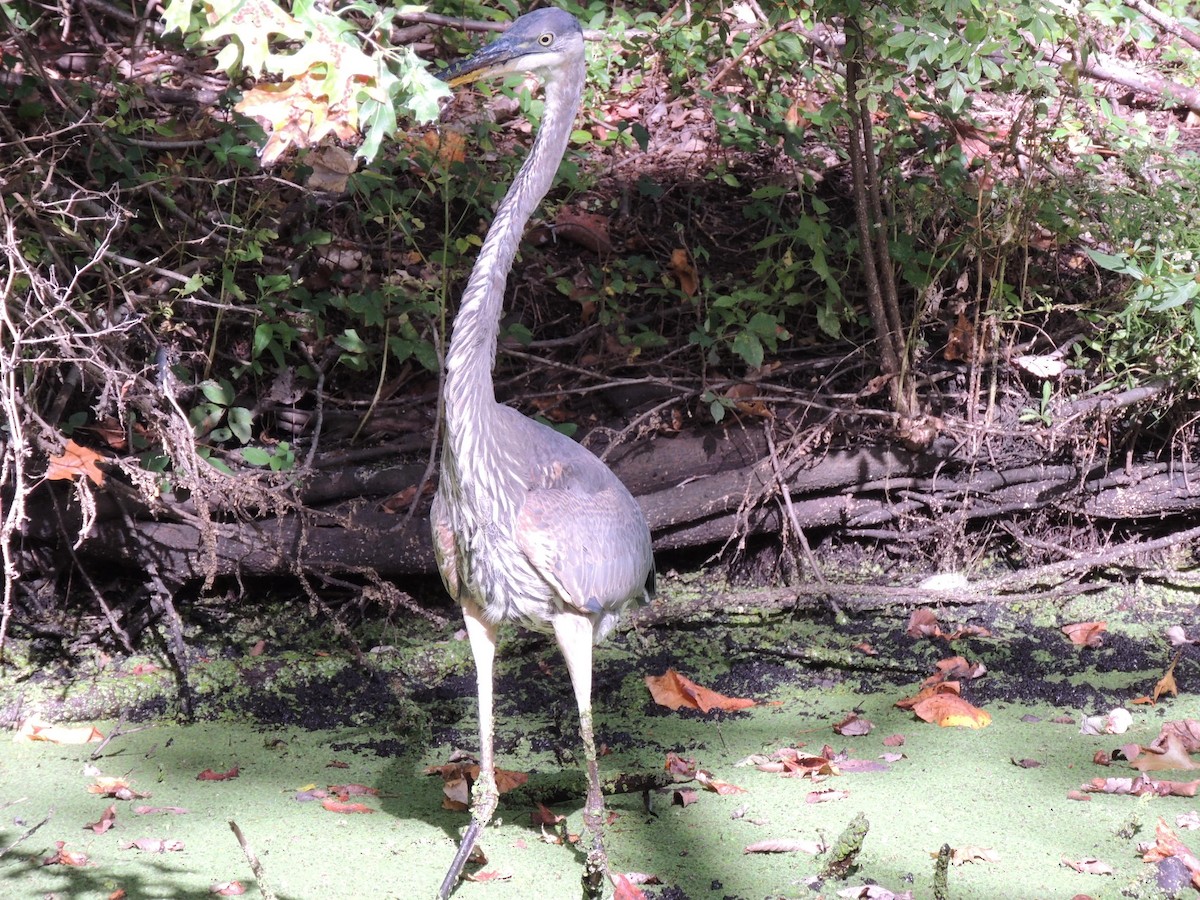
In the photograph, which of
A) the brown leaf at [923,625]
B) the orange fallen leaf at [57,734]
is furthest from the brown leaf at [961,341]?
the orange fallen leaf at [57,734]

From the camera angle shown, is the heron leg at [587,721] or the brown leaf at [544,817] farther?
the brown leaf at [544,817]

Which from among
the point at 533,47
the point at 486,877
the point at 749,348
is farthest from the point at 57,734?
the point at 749,348

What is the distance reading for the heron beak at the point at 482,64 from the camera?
9.86 ft

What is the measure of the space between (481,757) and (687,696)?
1.05 meters

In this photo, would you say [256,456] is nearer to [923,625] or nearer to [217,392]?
[217,392]

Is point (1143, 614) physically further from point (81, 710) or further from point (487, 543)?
point (81, 710)

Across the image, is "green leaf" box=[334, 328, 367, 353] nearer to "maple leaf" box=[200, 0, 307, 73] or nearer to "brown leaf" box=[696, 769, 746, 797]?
"brown leaf" box=[696, 769, 746, 797]

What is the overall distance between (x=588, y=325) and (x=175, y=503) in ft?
6.41

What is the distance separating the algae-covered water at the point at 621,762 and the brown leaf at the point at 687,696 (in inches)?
1.8

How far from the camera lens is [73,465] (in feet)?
11.6

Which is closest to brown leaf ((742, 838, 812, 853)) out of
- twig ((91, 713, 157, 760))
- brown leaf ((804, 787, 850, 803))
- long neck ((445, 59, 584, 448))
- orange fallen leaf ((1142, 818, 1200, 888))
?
brown leaf ((804, 787, 850, 803))

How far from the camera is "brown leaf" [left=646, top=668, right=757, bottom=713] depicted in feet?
13.5

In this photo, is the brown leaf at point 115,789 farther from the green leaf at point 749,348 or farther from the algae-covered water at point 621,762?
the green leaf at point 749,348

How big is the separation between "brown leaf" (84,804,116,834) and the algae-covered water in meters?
0.02
